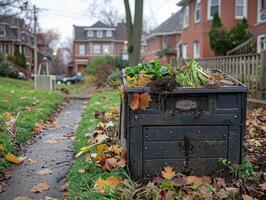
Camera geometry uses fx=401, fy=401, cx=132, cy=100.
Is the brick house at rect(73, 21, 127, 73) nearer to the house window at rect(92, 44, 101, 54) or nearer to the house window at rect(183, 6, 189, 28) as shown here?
the house window at rect(92, 44, 101, 54)

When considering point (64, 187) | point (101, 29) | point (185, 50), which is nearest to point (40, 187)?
point (64, 187)

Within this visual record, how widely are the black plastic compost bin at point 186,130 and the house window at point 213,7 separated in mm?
22116

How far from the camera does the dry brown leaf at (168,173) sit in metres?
3.64

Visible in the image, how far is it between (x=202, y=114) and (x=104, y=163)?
3.83 feet

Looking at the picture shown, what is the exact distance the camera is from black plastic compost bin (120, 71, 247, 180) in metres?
3.71

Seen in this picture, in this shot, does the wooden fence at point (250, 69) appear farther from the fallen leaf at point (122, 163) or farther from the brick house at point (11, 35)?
the brick house at point (11, 35)

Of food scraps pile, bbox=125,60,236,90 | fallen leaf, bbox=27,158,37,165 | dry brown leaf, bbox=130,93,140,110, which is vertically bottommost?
fallen leaf, bbox=27,158,37,165

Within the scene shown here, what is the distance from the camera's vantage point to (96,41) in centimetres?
6956

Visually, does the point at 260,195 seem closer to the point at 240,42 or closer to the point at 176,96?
the point at 176,96

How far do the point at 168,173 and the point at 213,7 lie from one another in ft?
74.6

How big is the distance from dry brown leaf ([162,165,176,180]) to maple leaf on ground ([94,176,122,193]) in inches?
16.1

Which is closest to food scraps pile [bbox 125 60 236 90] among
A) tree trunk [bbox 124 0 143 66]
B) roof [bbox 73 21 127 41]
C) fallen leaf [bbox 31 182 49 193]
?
fallen leaf [bbox 31 182 49 193]

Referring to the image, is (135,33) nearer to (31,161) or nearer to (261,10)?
(261,10)

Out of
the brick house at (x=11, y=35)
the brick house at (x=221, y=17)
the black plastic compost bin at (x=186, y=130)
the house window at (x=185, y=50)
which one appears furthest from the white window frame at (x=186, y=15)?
the brick house at (x=11, y=35)
